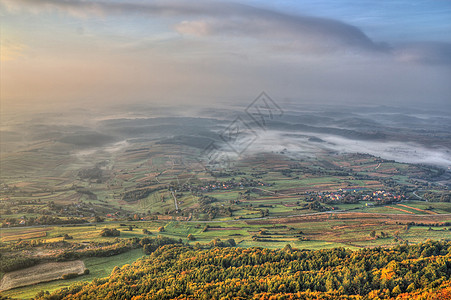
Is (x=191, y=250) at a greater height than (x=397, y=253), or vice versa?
(x=397, y=253)

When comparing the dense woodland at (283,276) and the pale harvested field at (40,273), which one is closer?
the dense woodland at (283,276)

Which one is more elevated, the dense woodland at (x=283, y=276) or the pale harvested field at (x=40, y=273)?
the dense woodland at (x=283, y=276)

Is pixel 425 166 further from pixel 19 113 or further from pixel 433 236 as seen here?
pixel 19 113

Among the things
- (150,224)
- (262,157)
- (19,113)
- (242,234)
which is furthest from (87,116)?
(242,234)

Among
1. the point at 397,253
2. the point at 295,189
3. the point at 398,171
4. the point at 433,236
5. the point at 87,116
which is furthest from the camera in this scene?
the point at 87,116

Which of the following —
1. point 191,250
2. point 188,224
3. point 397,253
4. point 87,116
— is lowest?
point 188,224
